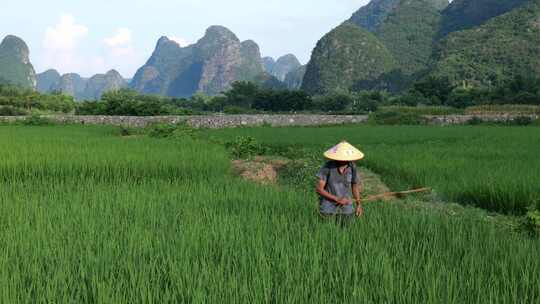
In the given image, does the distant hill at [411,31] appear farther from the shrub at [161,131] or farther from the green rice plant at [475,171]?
the green rice plant at [475,171]

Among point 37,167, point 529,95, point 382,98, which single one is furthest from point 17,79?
point 37,167

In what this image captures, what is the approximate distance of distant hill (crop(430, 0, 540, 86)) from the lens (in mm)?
58531

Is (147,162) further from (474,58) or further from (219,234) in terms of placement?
(474,58)

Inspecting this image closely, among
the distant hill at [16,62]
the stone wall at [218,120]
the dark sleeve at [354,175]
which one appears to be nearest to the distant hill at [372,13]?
the distant hill at [16,62]

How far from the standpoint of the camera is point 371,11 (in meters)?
167

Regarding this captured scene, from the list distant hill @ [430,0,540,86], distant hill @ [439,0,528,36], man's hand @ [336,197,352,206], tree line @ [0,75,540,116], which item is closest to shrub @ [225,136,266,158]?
man's hand @ [336,197,352,206]

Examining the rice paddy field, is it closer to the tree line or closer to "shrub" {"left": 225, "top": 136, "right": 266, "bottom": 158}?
"shrub" {"left": 225, "top": 136, "right": 266, "bottom": 158}

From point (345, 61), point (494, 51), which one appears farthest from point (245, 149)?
point (345, 61)

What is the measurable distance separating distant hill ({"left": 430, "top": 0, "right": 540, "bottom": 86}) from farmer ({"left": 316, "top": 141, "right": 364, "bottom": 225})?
5580cm

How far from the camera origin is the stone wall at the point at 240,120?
2784 centimetres

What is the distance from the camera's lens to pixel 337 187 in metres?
4.27

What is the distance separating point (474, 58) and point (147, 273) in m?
66.2

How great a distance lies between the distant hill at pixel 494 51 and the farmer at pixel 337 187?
5580 centimetres

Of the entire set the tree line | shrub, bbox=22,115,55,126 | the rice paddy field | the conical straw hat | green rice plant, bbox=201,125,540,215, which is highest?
the tree line
